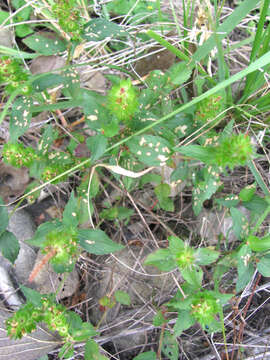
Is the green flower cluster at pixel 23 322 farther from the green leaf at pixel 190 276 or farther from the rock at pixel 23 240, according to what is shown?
the green leaf at pixel 190 276

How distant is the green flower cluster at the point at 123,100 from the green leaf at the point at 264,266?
3.98ft

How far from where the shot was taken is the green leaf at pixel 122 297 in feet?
7.95

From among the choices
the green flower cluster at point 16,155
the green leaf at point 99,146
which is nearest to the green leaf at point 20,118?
the green flower cluster at point 16,155

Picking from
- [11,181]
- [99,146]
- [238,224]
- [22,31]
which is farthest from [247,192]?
[22,31]

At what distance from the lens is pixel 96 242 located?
196cm

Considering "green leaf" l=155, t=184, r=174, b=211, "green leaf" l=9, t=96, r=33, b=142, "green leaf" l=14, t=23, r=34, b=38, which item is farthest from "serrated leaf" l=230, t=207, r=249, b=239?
"green leaf" l=14, t=23, r=34, b=38

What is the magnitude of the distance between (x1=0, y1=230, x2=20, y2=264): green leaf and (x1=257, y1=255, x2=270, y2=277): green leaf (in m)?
1.57

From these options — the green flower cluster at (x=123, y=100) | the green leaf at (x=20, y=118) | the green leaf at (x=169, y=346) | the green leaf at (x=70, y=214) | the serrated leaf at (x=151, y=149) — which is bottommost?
the green leaf at (x=169, y=346)

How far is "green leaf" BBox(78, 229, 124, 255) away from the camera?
6.38ft

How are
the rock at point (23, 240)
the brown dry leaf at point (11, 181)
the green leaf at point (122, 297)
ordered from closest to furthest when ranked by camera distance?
the green leaf at point (122, 297) → the rock at point (23, 240) → the brown dry leaf at point (11, 181)

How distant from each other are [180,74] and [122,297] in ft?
5.36

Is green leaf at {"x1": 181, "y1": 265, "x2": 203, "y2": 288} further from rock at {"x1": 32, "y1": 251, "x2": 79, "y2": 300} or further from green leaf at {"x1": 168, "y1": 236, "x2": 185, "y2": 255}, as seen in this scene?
rock at {"x1": 32, "y1": 251, "x2": 79, "y2": 300}

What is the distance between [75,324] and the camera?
83.2 inches

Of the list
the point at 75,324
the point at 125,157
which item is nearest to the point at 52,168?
the point at 125,157
